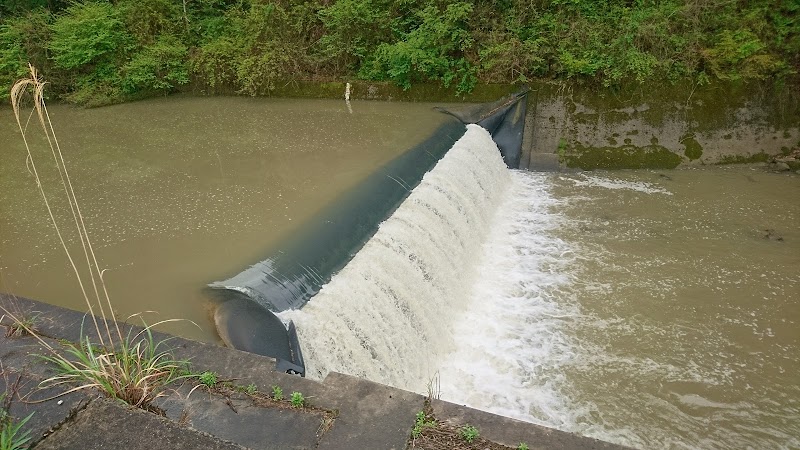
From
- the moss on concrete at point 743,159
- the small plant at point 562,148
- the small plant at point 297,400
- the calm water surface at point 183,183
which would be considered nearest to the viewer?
the small plant at point 297,400

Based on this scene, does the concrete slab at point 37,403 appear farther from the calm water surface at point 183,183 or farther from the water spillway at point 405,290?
the water spillway at point 405,290

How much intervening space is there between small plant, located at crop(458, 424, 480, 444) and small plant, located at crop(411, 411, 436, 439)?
0.34ft

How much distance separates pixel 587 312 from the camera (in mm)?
4215

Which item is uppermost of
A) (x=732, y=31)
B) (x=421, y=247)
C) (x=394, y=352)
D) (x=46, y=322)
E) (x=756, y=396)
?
(x=732, y=31)

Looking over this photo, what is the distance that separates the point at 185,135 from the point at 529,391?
5046 millimetres

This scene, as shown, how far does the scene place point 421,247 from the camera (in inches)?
169

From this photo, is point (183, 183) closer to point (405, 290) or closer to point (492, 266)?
point (405, 290)

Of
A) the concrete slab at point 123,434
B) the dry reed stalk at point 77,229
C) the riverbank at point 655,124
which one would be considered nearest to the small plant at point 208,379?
the concrete slab at point 123,434

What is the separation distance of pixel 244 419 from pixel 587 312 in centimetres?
311

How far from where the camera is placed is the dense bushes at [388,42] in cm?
663

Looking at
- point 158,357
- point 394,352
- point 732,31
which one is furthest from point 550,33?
point 158,357

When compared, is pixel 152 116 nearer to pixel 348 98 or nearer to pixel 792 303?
pixel 348 98

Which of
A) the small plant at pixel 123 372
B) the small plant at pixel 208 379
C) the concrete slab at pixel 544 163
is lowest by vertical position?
the concrete slab at pixel 544 163

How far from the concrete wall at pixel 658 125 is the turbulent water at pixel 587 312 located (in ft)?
3.29
